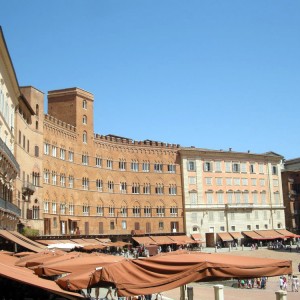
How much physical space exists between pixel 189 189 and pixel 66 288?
62.1 meters

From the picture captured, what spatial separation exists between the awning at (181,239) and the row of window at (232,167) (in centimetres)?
1054

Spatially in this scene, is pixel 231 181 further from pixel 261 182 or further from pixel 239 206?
pixel 261 182

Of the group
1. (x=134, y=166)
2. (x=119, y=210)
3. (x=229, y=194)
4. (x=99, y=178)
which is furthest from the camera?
(x=229, y=194)

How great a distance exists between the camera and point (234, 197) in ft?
247

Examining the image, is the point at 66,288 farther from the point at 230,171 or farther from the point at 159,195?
the point at 230,171

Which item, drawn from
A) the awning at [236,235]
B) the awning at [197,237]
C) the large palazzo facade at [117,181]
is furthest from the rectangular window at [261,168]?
the awning at [197,237]

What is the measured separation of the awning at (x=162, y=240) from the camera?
64.6 metres

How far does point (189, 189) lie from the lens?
72000 mm

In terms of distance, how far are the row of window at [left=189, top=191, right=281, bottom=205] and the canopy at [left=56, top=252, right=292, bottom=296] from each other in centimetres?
6310

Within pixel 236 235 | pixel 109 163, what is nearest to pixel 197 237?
pixel 236 235

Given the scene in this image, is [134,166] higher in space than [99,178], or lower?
higher

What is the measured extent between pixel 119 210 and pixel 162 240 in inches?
282

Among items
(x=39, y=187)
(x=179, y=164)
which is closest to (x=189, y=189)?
(x=179, y=164)

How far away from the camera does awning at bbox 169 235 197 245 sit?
215 feet
